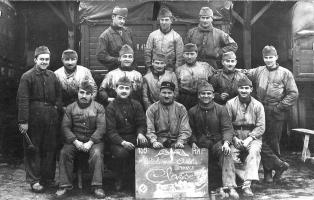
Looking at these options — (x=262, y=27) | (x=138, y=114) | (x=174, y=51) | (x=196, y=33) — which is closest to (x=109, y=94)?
(x=138, y=114)

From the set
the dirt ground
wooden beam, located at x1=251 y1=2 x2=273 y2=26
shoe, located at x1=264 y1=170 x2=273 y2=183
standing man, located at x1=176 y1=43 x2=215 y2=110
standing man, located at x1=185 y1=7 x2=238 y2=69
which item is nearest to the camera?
the dirt ground

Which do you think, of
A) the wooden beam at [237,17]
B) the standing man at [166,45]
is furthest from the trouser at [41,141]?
the wooden beam at [237,17]

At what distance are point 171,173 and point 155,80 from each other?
63.6 inches

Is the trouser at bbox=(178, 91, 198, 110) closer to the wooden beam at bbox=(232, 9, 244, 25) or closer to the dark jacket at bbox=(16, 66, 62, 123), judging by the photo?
the dark jacket at bbox=(16, 66, 62, 123)

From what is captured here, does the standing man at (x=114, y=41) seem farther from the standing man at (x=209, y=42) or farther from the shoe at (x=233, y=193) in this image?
the shoe at (x=233, y=193)

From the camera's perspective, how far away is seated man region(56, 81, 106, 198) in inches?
221

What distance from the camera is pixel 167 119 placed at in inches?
233

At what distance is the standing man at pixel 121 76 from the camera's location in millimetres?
6434

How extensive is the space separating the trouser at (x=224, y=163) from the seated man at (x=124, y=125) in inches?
37.4

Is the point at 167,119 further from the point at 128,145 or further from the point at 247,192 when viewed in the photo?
the point at 247,192

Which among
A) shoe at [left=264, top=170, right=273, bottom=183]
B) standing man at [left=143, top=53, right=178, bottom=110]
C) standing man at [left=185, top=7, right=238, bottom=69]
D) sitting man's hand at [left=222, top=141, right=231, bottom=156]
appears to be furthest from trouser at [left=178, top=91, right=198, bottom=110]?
shoe at [left=264, top=170, right=273, bottom=183]

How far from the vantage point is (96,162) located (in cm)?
560

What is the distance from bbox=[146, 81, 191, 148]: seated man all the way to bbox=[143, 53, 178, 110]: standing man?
0.56 m

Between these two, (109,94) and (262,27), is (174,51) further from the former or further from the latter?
(262,27)
